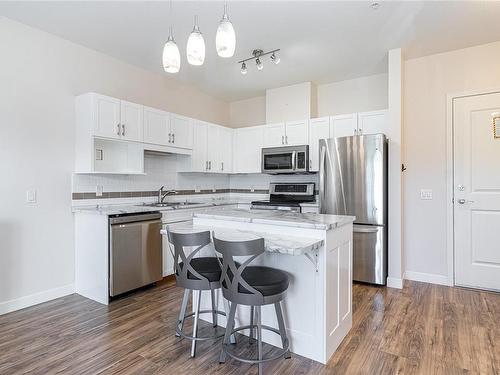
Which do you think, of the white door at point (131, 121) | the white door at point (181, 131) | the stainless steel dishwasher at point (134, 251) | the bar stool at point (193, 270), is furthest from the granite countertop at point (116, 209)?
the bar stool at point (193, 270)

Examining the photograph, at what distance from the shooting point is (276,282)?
73.4 inches

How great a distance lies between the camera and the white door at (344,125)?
13.2 ft

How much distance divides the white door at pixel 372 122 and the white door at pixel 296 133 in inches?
32.0

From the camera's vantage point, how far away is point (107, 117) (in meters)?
3.33

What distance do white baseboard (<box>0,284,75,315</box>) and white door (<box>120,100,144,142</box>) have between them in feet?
5.93

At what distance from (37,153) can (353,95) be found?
4.22 meters

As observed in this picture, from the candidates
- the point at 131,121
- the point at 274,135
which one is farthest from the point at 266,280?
the point at 274,135

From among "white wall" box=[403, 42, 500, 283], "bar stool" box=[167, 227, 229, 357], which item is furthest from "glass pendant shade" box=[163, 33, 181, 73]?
"white wall" box=[403, 42, 500, 283]

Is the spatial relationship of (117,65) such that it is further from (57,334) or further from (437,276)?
(437,276)

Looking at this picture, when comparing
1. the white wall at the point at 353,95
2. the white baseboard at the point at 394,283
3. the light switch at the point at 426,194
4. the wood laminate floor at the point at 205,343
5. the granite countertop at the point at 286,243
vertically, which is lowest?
the wood laminate floor at the point at 205,343

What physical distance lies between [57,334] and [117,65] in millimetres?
3085

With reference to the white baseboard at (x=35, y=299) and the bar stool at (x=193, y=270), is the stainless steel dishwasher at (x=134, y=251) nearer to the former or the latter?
the white baseboard at (x=35, y=299)

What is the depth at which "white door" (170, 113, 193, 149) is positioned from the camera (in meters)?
4.14

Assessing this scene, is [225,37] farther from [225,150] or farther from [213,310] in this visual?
[225,150]
